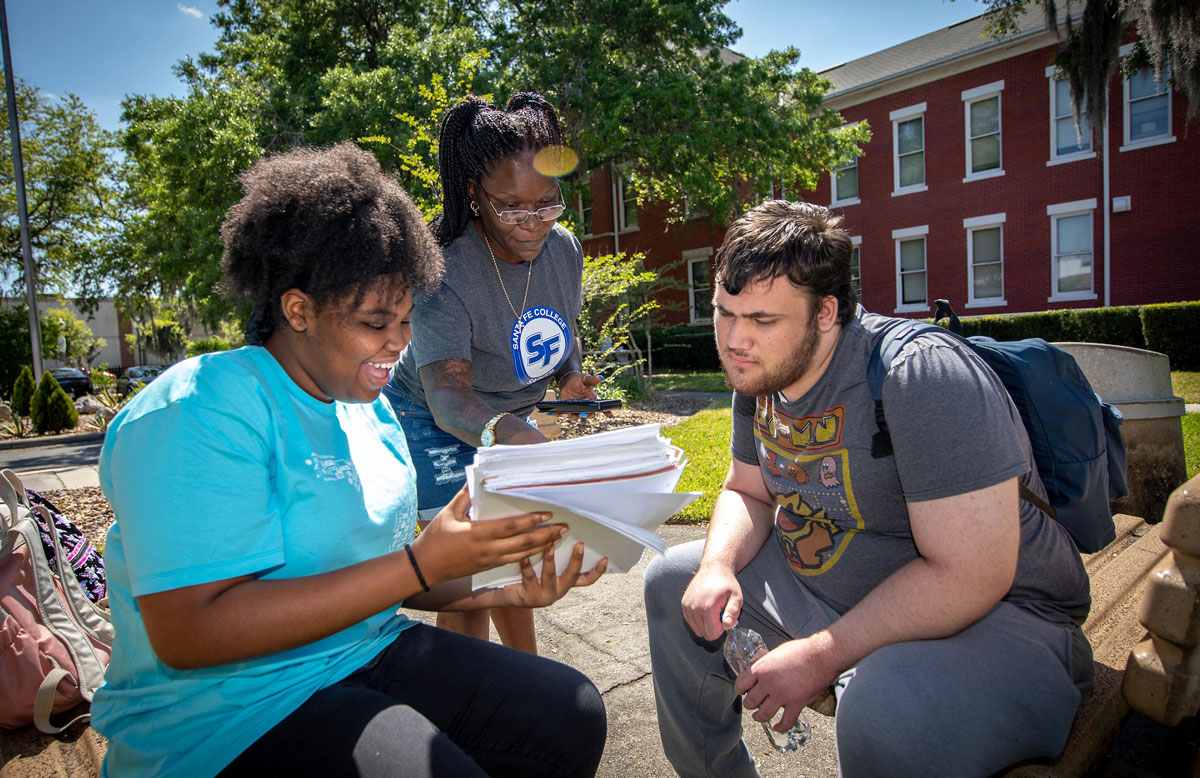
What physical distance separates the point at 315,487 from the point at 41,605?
1331 millimetres

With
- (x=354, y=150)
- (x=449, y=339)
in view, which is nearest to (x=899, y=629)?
(x=449, y=339)

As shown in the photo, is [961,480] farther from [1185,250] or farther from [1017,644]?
[1185,250]

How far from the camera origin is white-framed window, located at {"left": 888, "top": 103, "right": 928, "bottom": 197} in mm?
20344

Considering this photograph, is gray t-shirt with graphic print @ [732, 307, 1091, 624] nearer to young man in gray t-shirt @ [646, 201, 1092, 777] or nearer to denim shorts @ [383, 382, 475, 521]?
young man in gray t-shirt @ [646, 201, 1092, 777]

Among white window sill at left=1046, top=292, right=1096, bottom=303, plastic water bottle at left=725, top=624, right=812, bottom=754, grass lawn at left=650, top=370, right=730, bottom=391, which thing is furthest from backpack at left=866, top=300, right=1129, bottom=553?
white window sill at left=1046, top=292, right=1096, bottom=303

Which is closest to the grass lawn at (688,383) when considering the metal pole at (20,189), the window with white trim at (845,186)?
the window with white trim at (845,186)

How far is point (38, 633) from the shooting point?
208cm

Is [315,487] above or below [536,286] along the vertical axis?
below

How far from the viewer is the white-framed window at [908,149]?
20.3 m

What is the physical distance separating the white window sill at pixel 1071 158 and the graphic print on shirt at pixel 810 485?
65.6ft

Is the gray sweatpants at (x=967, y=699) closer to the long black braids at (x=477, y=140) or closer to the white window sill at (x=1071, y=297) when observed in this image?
the long black braids at (x=477, y=140)

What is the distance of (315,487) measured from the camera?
1.52m

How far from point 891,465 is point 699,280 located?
23.9m

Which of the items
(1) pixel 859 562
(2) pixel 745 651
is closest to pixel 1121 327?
(1) pixel 859 562
